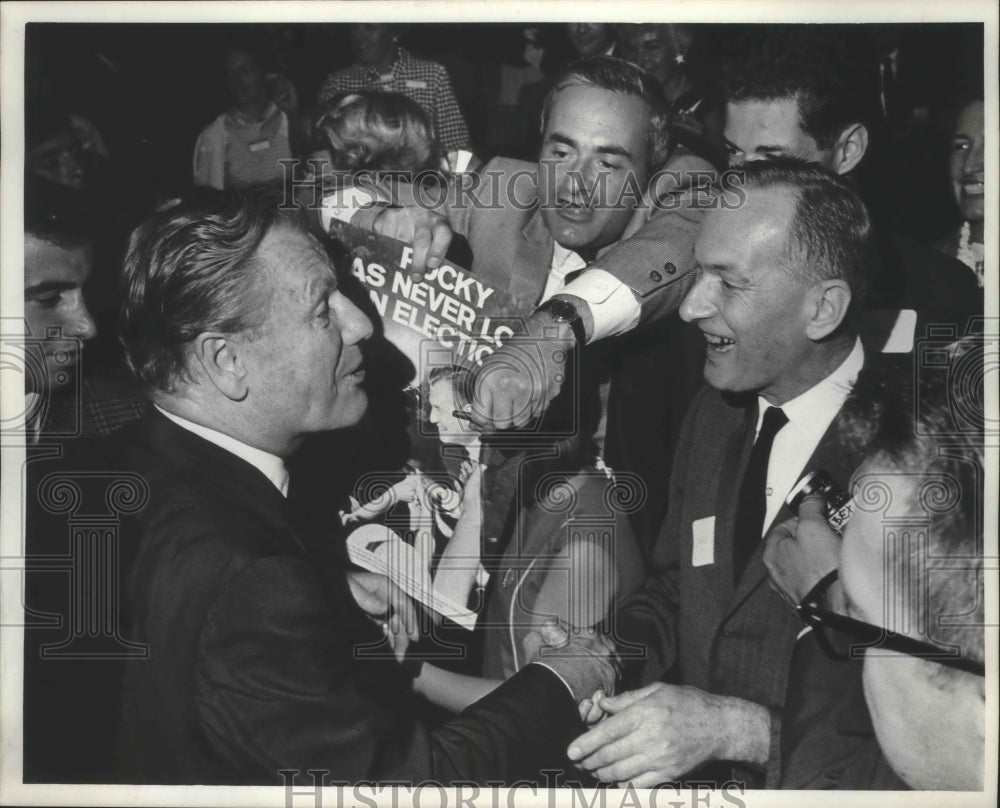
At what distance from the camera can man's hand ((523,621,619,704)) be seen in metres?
3.19

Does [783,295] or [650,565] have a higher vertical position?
[783,295]

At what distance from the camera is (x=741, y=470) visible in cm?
315

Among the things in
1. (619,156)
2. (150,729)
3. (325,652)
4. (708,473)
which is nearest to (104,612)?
(150,729)

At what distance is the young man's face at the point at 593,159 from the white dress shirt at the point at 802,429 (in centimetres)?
73

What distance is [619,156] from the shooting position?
3164 mm

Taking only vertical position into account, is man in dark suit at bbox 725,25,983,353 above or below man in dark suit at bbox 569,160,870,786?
above

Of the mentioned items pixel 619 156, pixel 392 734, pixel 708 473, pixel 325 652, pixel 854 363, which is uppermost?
pixel 619 156

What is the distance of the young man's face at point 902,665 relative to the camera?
3115mm

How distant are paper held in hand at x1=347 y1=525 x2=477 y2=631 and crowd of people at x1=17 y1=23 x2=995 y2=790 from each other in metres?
0.03

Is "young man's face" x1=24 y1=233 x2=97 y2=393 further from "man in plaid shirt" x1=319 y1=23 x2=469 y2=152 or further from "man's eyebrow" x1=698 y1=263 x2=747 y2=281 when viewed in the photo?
"man's eyebrow" x1=698 y1=263 x2=747 y2=281

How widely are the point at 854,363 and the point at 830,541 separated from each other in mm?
508

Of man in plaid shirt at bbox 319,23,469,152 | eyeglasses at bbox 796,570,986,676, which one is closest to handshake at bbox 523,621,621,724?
eyeglasses at bbox 796,570,986,676

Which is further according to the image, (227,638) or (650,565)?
(650,565)

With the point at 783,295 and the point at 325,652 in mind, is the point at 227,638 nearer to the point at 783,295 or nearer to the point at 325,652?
the point at 325,652
